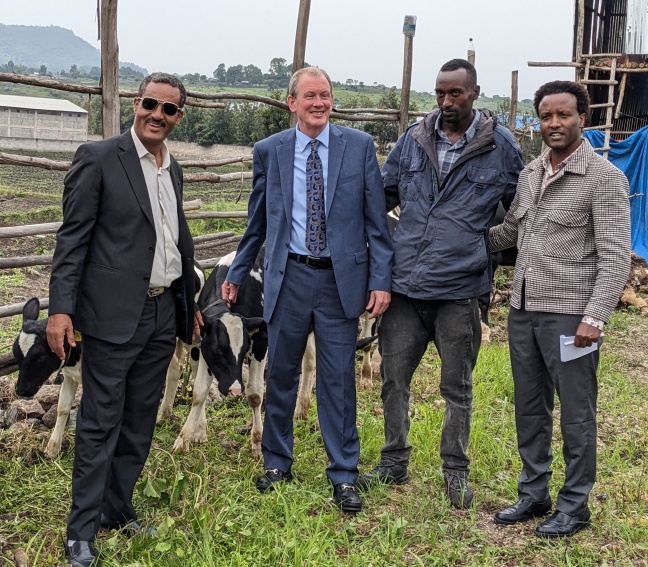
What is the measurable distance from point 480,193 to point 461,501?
5.26 feet

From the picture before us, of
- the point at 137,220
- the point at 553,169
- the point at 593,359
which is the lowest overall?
the point at 593,359

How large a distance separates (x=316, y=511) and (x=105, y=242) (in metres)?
1.77

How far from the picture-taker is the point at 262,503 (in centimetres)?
398

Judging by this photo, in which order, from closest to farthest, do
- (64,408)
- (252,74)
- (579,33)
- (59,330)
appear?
(59,330) → (64,408) → (579,33) → (252,74)

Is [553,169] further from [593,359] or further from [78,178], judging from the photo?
[78,178]

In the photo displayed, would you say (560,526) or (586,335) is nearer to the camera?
(586,335)

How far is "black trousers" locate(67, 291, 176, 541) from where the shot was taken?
3.38m

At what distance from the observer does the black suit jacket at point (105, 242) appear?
3.25 m

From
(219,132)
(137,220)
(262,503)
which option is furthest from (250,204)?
(219,132)

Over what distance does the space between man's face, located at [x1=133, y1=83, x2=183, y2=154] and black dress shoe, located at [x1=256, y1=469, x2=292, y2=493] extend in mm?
1892

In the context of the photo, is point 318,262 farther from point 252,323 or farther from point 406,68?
point 406,68

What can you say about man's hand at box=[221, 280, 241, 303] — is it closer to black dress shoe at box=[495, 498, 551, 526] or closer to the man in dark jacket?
the man in dark jacket

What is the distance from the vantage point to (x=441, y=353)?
4.12 metres

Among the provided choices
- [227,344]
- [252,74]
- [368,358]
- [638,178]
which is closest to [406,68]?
[368,358]
